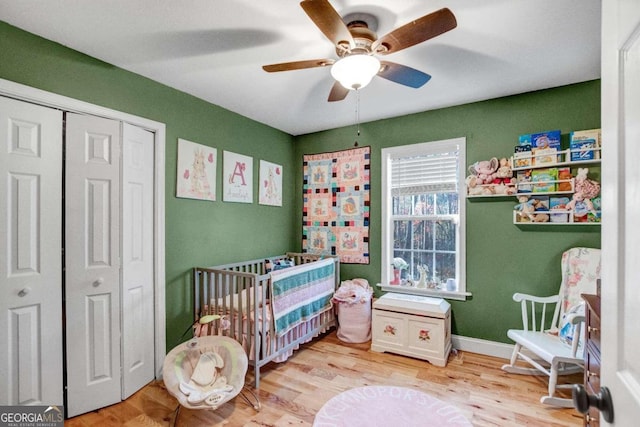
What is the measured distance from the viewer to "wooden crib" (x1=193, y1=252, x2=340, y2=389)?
2.37 metres

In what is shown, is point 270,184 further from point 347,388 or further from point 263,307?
point 347,388

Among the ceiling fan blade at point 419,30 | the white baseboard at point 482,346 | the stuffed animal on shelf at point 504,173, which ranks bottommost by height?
the white baseboard at point 482,346

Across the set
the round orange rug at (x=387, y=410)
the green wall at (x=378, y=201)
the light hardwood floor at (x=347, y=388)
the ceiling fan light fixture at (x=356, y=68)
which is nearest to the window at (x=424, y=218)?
the green wall at (x=378, y=201)

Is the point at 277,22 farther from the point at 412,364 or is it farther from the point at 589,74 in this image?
the point at 412,364

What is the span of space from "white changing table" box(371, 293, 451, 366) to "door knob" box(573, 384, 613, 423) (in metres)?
2.10

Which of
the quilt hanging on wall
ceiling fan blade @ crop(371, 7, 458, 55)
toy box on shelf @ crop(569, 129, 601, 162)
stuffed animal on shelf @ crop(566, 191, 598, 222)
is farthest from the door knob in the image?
the quilt hanging on wall

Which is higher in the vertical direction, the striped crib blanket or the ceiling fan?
the ceiling fan

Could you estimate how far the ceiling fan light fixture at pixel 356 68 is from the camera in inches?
61.1

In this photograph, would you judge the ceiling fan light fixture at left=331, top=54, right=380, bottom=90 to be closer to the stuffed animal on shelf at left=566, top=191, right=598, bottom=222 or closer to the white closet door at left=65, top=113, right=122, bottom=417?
the white closet door at left=65, top=113, right=122, bottom=417

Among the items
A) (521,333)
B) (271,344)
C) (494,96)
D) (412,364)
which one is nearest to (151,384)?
(271,344)

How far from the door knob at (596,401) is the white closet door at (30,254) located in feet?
8.26

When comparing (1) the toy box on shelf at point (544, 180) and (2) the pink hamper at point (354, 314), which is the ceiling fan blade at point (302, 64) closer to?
(1) the toy box on shelf at point (544, 180)

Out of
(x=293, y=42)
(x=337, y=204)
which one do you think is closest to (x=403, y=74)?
(x=293, y=42)

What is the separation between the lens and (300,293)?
2807 millimetres
